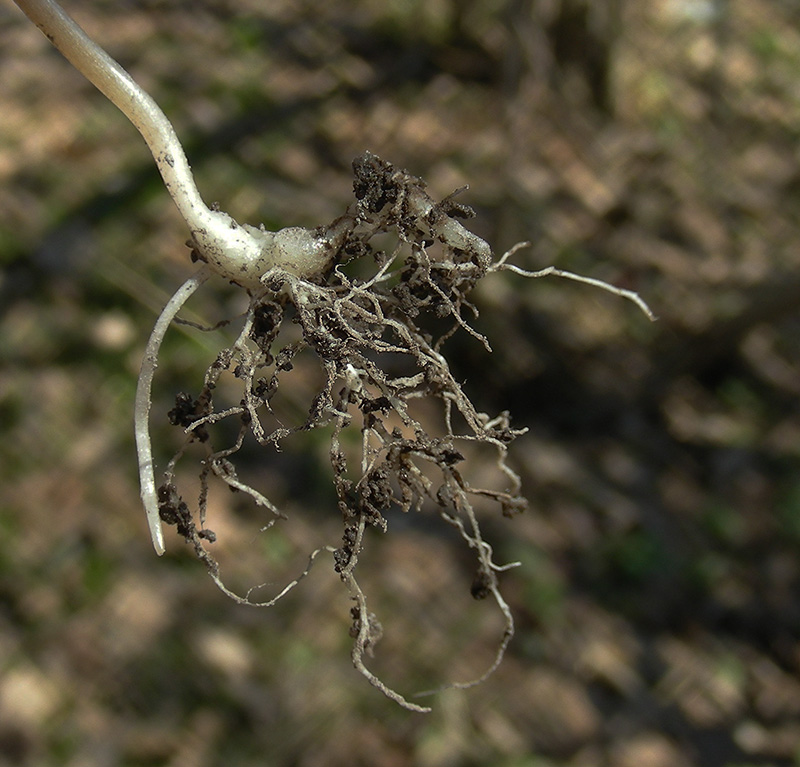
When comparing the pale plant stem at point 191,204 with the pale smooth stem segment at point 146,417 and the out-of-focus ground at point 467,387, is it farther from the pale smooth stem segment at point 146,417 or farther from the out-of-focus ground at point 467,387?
the out-of-focus ground at point 467,387

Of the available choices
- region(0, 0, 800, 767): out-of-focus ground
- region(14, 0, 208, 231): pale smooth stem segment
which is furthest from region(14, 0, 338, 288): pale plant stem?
region(0, 0, 800, 767): out-of-focus ground

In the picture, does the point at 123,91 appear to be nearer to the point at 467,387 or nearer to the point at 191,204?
the point at 191,204

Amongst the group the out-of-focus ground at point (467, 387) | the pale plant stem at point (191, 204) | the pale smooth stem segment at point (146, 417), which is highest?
the pale plant stem at point (191, 204)

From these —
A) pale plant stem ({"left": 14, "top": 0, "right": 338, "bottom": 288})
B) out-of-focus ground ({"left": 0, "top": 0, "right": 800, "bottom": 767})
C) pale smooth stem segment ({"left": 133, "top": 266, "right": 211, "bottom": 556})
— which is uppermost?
pale plant stem ({"left": 14, "top": 0, "right": 338, "bottom": 288})

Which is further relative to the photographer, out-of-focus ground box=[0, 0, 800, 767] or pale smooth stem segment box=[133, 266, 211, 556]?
out-of-focus ground box=[0, 0, 800, 767]

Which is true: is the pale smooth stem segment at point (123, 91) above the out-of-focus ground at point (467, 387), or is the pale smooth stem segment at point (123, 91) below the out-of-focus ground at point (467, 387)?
above

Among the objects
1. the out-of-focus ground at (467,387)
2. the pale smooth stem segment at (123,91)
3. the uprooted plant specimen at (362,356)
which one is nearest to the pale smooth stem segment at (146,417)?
the uprooted plant specimen at (362,356)

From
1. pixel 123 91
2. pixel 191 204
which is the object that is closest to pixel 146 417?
pixel 191 204

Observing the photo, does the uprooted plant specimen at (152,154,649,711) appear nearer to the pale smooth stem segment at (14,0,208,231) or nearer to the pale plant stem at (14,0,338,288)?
the pale plant stem at (14,0,338,288)
